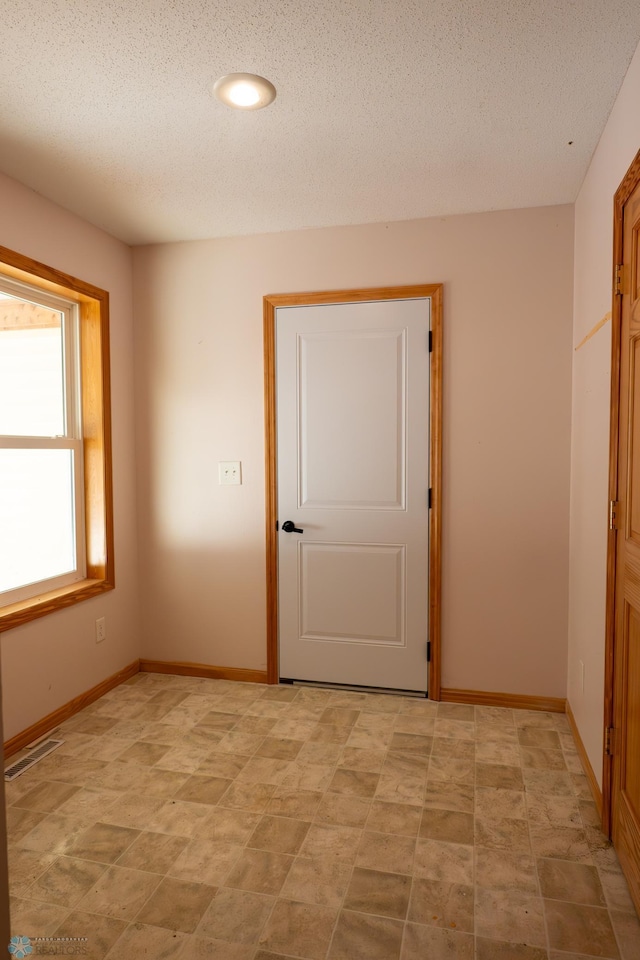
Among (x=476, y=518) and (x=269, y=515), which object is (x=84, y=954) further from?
(x=476, y=518)

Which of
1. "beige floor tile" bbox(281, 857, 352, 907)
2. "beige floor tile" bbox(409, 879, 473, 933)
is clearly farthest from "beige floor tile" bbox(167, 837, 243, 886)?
"beige floor tile" bbox(409, 879, 473, 933)

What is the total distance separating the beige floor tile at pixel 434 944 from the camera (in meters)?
1.61

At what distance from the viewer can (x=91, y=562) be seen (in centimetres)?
336

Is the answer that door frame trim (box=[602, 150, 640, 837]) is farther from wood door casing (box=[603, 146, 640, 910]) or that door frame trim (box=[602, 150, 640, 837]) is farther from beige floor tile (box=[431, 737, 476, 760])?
beige floor tile (box=[431, 737, 476, 760])

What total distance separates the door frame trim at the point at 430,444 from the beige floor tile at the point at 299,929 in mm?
1593

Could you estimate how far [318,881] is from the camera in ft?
6.18

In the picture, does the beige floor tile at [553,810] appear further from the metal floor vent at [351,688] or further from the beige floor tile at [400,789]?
the metal floor vent at [351,688]

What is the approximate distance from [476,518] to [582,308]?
1.12 metres

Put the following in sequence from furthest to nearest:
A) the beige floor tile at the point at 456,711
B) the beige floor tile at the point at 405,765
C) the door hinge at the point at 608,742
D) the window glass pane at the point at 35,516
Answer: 1. the beige floor tile at the point at 456,711
2. the window glass pane at the point at 35,516
3. the beige floor tile at the point at 405,765
4. the door hinge at the point at 608,742

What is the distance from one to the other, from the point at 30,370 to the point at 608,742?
2.91 meters

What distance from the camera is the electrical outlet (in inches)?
137

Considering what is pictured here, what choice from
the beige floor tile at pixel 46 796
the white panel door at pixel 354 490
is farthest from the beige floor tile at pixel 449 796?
the beige floor tile at pixel 46 796

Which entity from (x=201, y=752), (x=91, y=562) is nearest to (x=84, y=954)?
(x=201, y=752)

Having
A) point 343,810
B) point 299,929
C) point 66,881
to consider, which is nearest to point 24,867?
point 66,881
